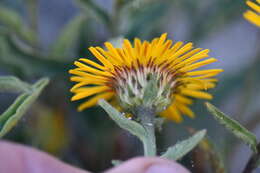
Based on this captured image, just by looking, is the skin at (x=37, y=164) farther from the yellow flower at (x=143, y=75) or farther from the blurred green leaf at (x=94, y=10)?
the blurred green leaf at (x=94, y=10)

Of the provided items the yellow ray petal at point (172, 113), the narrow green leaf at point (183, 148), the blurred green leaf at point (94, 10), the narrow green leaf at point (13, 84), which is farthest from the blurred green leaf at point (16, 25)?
the narrow green leaf at point (183, 148)

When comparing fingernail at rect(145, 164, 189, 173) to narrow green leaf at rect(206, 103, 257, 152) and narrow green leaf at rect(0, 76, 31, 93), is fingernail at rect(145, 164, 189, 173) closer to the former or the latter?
narrow green leaf at rect(206, 103, 257, 152)

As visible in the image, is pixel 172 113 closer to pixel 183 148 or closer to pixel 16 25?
pixel 183 148

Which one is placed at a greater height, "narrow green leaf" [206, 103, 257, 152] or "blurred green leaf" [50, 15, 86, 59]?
"blurred green leaf" [50, 15, 86, 59]

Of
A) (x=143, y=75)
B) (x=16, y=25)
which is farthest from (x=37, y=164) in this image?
(x=16, y=25)

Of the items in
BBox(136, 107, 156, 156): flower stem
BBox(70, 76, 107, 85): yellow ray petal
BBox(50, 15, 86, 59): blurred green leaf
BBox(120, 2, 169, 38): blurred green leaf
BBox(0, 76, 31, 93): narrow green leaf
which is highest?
BBox(50, 15, 86, 59): blurred green leaf

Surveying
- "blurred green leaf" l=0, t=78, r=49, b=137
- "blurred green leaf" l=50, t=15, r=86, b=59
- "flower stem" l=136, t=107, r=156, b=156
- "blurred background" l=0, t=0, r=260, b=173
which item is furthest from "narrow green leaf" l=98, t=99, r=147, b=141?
"blurred green leaf" l=50, t=15, r=86, b=59

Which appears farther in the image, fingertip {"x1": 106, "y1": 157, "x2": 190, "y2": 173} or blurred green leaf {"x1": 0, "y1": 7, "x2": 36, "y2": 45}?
blurred green leaf {"x1": 0, "y1": 7, "x2": 36, "y2": 45}
